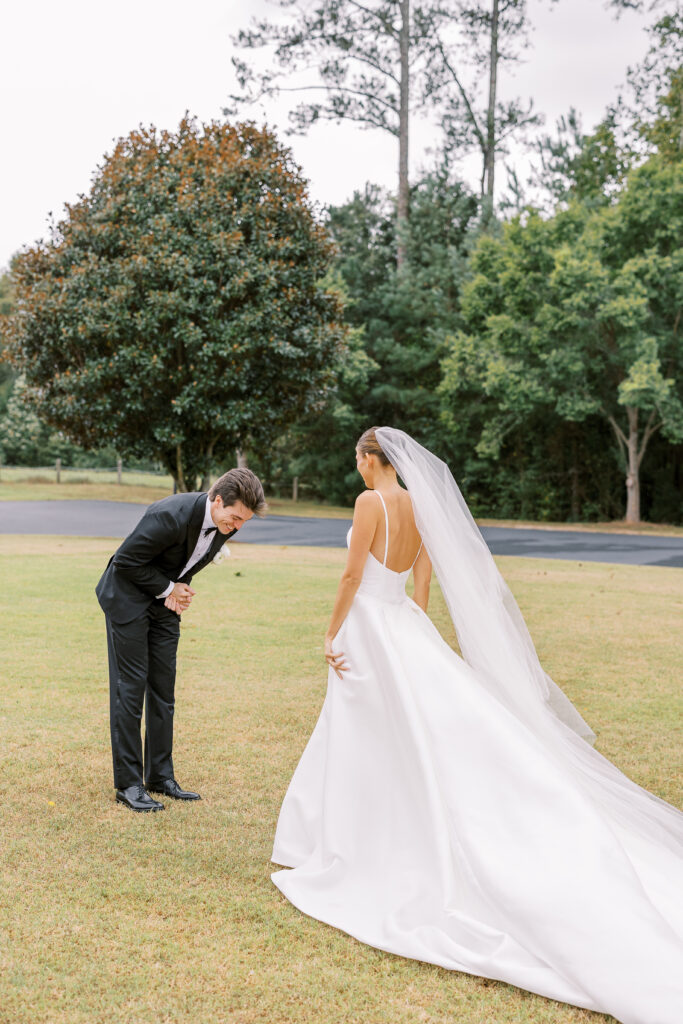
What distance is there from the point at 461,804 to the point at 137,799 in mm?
2123

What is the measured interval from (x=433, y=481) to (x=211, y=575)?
11.1 metres

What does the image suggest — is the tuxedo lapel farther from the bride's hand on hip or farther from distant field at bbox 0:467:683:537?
distant field at bbox 0:467:683:537

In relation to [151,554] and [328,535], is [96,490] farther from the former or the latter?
[151,554]

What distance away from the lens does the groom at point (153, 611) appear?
4945mm

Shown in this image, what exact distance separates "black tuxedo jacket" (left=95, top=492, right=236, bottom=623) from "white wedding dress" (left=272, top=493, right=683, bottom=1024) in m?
1.14

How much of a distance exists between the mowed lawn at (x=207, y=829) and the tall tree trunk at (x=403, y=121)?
28.7 m

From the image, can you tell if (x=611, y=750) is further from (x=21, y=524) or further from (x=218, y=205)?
(x=21, y=524)

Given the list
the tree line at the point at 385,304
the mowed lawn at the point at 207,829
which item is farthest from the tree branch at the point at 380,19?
the mowed lawn at the point at 207,829

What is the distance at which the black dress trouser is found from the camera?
5.10 m

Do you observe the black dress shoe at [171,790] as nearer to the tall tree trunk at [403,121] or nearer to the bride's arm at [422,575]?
the bride's arm at [422,575]

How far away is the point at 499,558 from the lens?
18.8 m

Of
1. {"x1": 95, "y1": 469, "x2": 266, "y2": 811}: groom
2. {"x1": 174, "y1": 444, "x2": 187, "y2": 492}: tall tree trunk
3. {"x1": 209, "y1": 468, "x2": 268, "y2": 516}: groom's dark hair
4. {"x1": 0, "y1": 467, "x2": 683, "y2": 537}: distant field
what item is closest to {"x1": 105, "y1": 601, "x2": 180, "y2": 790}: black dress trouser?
{"x1": 95, "y1": 469, "x2": 266, "y2": 811}: groom

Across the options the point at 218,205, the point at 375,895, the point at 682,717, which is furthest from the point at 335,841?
the point at 218,205

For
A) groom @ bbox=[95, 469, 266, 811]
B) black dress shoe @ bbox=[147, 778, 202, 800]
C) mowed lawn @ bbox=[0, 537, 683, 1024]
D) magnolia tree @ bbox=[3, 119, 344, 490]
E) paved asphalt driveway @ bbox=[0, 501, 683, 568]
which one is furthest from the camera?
magnolia tree @ bbox=[3, 119, 344, 490]
